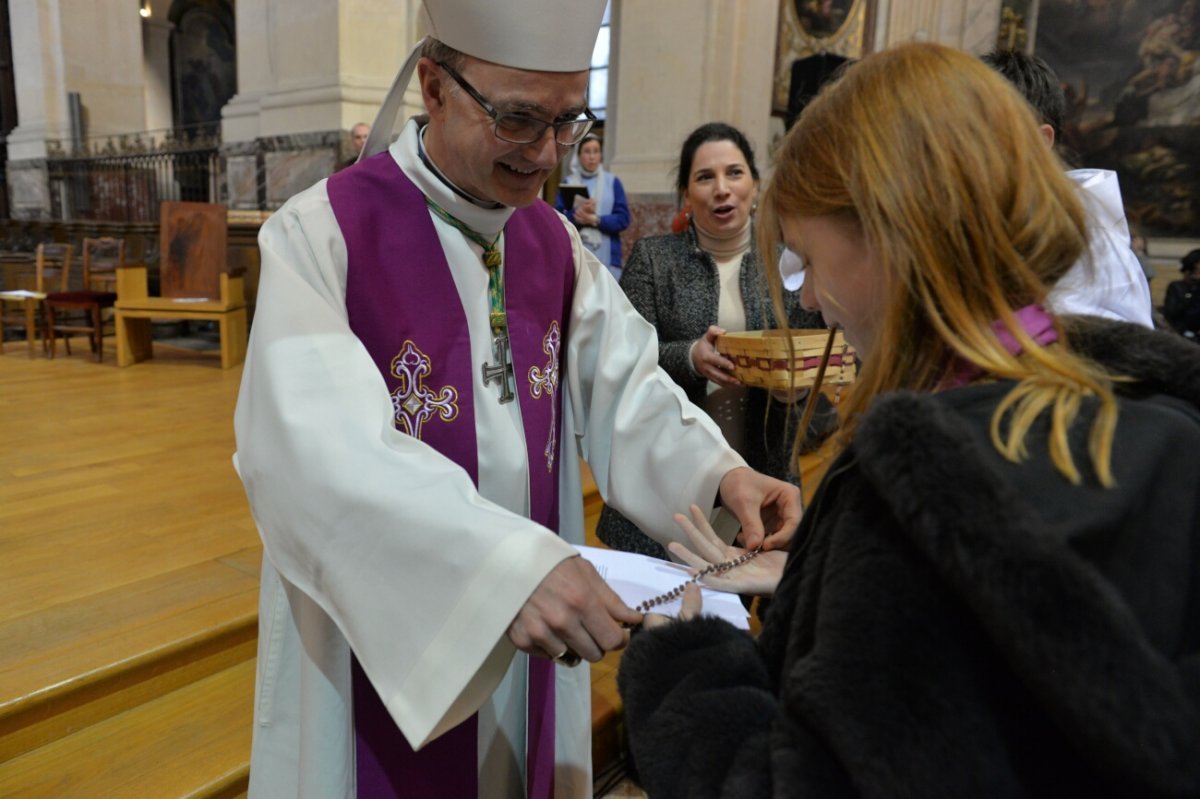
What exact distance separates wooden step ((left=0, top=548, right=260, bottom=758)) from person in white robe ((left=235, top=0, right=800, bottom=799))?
0.84m

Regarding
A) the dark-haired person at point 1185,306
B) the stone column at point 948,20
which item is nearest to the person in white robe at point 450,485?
the dark-haired person at point 1185,306

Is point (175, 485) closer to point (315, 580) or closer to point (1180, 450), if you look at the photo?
point (315, 580)

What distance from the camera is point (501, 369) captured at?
157 centimetres

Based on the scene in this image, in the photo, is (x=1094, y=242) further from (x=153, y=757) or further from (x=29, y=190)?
(x=29, y=190)

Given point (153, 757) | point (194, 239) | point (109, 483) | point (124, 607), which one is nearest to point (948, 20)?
point (194, 239)

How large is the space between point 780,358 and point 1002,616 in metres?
1.52

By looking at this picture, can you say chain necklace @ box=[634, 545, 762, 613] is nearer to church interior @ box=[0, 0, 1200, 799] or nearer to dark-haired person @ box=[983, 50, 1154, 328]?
dark-haired person @ box=[983, 50, 1154, 328]

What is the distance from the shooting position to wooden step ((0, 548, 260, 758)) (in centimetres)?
193

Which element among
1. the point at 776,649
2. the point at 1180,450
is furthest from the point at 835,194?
the point at 776,649

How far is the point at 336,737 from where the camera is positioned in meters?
1.36

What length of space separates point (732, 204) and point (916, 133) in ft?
6.22

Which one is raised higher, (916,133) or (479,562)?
(916,133)

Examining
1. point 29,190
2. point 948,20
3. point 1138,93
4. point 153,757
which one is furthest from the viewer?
point 29,190

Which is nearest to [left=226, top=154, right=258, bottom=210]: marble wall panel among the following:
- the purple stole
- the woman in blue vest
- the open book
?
the woman in blue vest
